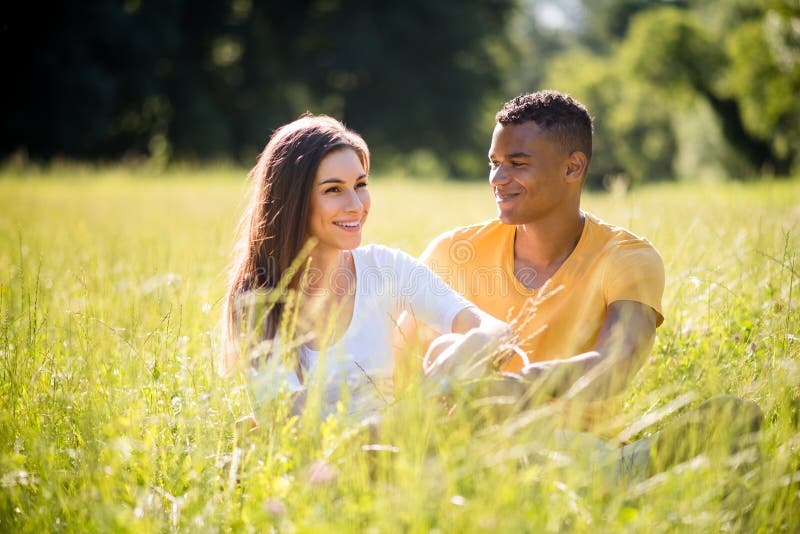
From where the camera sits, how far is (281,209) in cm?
322

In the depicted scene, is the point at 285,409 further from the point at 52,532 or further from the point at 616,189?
the point at 616,189

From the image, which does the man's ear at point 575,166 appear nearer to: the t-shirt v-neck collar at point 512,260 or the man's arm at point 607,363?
the t-shirt v-neck collar at point 512,260

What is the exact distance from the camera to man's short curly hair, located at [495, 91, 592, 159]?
355cm

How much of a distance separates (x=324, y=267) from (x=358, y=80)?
33689mm

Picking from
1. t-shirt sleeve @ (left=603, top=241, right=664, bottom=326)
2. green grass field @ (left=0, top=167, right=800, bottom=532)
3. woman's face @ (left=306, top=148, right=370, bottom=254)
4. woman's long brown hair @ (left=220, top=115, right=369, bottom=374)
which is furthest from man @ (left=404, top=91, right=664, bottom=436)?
woman's long brown hair @ (left=220, top=115, right=369, bottom=374)

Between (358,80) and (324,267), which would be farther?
(358,80)

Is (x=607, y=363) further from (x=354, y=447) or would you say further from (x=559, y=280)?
(x=354, y=447)

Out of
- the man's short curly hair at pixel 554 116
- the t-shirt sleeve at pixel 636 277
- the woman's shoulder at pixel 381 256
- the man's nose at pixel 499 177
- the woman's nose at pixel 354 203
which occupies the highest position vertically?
the man's short curly hair at pixel 554 116

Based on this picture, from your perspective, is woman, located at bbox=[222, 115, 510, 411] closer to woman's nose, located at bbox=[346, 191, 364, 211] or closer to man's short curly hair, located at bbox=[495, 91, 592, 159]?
woman's nose, located at bbox=[346, 191, 364, 211]

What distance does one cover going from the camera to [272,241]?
10.6ft

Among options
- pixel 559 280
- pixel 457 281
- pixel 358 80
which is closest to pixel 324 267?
pixel 457 281

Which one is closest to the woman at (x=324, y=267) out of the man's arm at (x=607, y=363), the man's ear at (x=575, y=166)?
the man's arm at (x=607, y=363)

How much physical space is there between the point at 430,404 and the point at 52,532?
1.23m

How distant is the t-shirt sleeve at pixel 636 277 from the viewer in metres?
2.96
